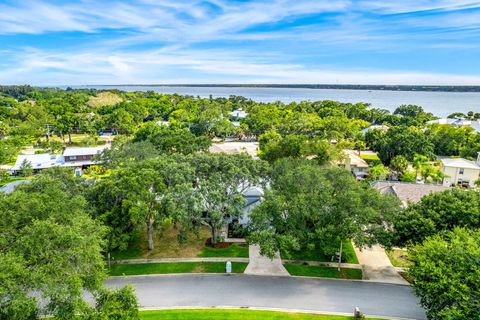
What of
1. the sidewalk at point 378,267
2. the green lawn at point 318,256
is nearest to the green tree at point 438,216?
the sidewalk at point 378,267

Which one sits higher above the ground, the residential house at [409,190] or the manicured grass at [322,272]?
the residential house at [409,190]

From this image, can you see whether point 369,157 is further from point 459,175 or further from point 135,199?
point 135,199

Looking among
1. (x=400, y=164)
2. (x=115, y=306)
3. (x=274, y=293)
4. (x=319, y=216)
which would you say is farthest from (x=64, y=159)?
(x=400, y=164)

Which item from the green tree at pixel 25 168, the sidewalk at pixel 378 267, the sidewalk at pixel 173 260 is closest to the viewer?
the sidewalk at pixel 378 267

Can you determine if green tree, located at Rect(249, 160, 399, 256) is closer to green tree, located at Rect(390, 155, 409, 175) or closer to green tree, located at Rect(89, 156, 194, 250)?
green tree, located at Rect(89, 156, 194, 250)

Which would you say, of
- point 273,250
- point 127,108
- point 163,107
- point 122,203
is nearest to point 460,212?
point 273,250

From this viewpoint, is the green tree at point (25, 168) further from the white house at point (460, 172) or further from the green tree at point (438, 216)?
the white house at point (460, 172)

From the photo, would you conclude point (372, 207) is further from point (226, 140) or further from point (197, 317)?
point (226, 140)

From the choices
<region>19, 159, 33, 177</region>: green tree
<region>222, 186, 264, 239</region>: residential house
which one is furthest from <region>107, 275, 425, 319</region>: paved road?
<region>19, 159, 33, 177</region>: green tree
